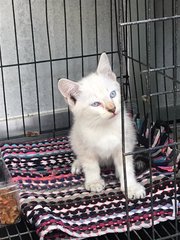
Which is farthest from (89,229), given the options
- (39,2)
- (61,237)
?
(39,2)

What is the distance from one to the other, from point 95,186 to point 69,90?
0.41 meters

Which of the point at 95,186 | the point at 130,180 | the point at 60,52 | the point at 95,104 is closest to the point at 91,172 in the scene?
the point at 95,186

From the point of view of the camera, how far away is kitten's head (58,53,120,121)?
1773 mm

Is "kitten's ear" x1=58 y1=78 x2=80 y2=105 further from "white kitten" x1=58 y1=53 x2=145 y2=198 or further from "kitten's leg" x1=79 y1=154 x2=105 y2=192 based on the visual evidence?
"kitten's leg" x1=79 y1=154 x2=105 y2=192

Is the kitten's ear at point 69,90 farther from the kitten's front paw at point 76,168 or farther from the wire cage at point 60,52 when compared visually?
the wire cage at point 60,52

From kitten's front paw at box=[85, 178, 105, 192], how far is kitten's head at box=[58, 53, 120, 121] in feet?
0.90

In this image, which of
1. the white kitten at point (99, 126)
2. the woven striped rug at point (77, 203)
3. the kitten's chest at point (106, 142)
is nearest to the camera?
the woven striped rug at point (77, 203)

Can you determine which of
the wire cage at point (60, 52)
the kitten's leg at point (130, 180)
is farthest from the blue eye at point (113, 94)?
the wire cage at point (60, 52)

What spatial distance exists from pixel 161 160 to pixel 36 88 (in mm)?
982

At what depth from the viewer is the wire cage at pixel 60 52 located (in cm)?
266

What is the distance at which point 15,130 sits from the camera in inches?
110

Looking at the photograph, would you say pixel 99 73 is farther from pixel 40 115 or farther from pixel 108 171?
pixel 40 115

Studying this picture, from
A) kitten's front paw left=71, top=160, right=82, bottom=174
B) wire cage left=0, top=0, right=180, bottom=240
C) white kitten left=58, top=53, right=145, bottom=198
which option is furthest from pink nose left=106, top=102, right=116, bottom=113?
wire cage left=0, top=0, right=180, bottom=240

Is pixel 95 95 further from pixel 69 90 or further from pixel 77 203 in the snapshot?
pixel 77 203
